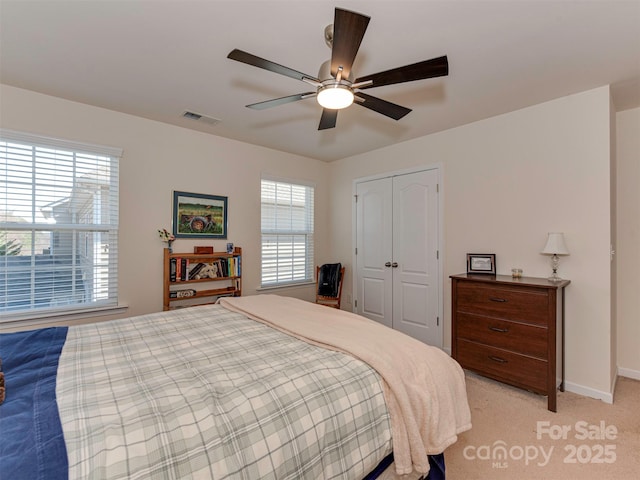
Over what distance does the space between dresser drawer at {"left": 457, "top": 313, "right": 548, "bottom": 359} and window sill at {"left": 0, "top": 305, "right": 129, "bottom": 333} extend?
10.9 feet

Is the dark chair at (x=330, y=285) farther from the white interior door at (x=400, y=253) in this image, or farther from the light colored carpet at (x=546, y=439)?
the light colored carpet at (x=546, y=439)

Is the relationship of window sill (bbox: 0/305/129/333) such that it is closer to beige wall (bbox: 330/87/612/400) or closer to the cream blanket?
the cream blanket

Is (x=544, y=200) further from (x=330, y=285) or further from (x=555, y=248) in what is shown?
(x=330, y=285)

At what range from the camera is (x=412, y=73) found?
1.69m

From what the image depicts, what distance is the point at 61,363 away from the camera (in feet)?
4.48

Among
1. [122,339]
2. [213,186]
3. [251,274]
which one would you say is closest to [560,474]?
[122,339]

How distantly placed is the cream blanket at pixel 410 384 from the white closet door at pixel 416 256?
2032 mm

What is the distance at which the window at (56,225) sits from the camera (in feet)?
8.33

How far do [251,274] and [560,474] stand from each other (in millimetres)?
3296

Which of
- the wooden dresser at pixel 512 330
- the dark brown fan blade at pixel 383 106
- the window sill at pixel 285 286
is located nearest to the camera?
the dark brown fan blade at pixel 383 106

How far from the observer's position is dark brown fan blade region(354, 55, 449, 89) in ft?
5.26

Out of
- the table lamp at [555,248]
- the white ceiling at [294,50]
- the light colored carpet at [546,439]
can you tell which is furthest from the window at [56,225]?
the table lamp at [555,248]

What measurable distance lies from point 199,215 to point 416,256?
263cm

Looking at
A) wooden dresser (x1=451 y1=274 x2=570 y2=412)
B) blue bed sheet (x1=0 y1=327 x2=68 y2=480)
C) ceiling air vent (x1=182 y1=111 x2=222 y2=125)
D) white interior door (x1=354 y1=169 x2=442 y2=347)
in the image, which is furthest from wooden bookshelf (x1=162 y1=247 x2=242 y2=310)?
wooden dresser (x1=451 y1=274 x2=570 y2=412)
